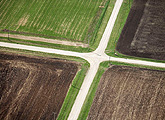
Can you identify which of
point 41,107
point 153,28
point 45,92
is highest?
point 153,28

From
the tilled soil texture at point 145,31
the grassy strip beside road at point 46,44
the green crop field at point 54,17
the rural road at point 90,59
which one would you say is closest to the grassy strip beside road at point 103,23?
the rural road at point 90,59

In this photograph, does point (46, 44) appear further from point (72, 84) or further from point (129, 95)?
point (129, 95)

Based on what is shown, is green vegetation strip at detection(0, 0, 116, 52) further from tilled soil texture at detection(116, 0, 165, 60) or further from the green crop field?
tilled soil texture at detection(116, 0, 165, 60)

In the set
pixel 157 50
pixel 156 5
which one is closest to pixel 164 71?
pixel 157 50

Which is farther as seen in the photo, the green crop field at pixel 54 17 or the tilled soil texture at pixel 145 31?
the green crop field at pixel 54 17

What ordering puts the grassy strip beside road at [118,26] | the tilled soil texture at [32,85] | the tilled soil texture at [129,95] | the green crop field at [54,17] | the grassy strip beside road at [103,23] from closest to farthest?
1. the tilled soil texture at [129,95]
2. the tilled soil texture at [32,85]
3. the grassy strip beside road at [118,26]
4. the grassy strip beside road at [103,23]
5. the green crop field at [54,17]

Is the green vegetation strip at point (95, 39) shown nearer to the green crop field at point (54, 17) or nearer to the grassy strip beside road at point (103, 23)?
the grassy strip beside road at point (103, 23)

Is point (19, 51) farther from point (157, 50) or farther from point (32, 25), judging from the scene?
point (157, 50)

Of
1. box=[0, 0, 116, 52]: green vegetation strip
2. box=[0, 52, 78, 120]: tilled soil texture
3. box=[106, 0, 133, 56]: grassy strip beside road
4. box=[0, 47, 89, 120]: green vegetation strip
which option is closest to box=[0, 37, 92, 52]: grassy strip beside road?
box=[0, 0, 116, 52]: green vegetation strip
